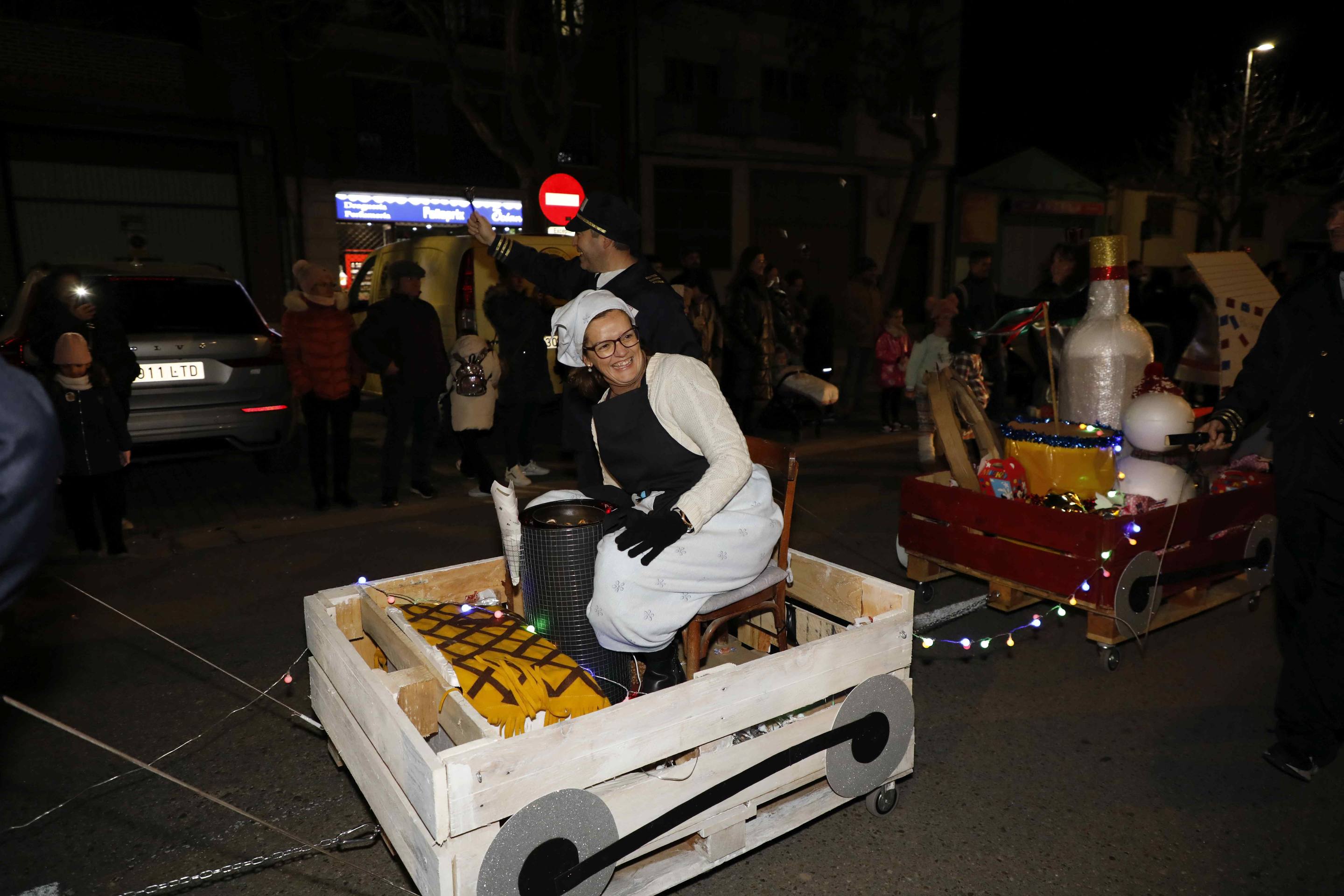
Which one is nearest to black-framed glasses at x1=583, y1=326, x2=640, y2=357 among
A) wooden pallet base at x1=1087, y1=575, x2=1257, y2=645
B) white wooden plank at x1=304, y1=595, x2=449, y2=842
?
white wooden plank at x1=304, y1=595, x2=449, y2=842

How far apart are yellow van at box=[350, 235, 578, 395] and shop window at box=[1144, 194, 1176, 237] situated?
1243 inches

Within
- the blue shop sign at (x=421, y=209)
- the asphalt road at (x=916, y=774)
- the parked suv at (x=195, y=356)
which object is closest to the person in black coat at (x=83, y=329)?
the parked suv at (x=195, y=356)

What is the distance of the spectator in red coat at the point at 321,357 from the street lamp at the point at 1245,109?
24.8 metres

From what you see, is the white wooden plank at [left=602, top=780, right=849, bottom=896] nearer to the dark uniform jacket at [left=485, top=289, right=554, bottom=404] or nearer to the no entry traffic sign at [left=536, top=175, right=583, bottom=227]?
the dark uniform jacket at [left=485, top=289, right=554, bottom=404]

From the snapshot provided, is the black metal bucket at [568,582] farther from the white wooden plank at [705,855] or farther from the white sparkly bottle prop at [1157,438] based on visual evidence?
the white sparkly bottle prop at [1157,438]

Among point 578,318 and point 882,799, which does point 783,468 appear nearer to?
point 578,318

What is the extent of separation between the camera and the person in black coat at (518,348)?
754 centimetres

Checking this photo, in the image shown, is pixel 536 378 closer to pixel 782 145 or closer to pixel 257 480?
pixel 257 480

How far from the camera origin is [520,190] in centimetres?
2167

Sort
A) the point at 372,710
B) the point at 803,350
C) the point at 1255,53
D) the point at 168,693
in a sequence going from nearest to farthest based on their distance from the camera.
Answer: the point at 372,710, the point at 168,693, the point at 803,350, the point at 1255,53

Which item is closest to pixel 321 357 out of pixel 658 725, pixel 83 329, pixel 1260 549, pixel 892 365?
pixel 83 329

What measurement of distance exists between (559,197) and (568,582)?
9.81 metres

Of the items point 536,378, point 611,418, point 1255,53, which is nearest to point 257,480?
point 536,378

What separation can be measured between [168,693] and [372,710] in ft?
6.94
